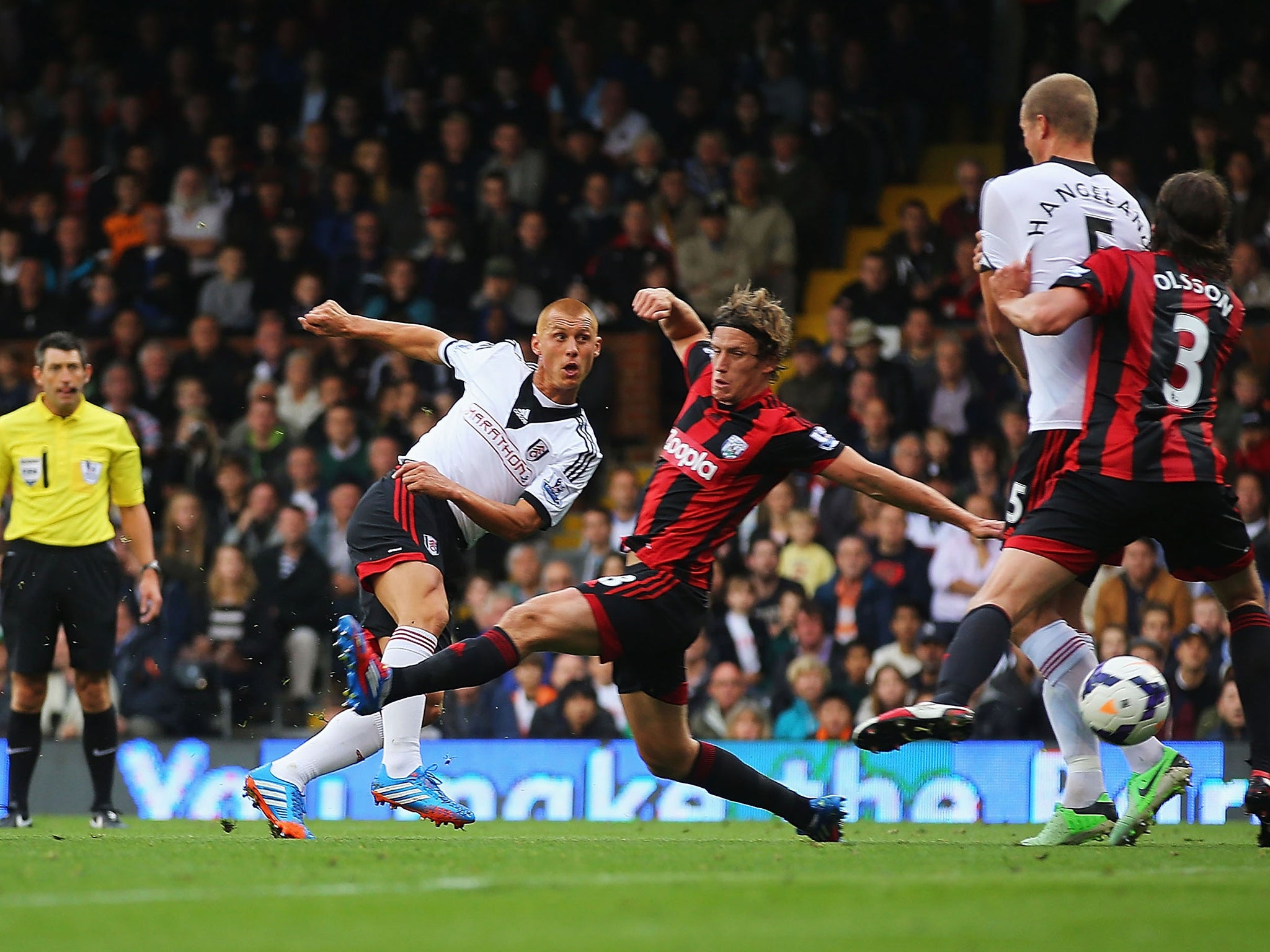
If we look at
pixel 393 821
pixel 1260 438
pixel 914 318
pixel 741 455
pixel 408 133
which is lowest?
pixel 393 821

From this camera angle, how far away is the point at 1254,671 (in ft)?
21.8

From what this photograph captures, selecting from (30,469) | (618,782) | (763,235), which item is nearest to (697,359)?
(30,469)

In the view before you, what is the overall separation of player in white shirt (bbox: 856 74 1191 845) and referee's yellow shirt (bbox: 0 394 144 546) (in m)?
4.90

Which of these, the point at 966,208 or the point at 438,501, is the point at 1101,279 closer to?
the point at 438,501

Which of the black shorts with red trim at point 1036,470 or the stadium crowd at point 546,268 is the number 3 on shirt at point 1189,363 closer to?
the black shorts with red trim at point 1036,470

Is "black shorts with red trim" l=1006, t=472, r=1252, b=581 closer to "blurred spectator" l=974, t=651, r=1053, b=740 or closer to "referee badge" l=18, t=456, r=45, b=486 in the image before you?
"blurred spectator" l=974, t=651, r=1053, b=740

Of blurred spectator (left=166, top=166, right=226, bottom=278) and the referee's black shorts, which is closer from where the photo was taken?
the referee's black shorts

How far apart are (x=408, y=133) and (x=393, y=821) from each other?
29.0ft

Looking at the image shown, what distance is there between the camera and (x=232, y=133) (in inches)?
725

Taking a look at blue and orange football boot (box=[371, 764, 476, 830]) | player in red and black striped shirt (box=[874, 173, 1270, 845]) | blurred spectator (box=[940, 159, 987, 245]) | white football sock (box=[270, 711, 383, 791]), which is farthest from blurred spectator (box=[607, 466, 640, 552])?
player in red and black striped shirt (box=[874, 173, 1270, 845])

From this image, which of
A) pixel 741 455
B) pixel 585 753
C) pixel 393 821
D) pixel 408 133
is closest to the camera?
pixel 741 455

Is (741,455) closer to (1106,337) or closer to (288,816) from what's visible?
(1106,337)

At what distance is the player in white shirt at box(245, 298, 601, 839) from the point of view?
24.1 feet

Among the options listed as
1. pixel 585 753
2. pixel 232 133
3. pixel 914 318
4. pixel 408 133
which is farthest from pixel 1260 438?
pixel 232 133
